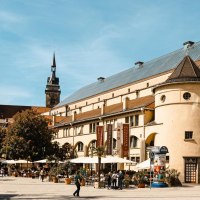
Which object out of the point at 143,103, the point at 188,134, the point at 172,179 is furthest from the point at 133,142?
the point at 172,179

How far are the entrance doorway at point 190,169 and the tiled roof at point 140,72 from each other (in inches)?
980

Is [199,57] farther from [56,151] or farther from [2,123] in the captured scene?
[2,123]

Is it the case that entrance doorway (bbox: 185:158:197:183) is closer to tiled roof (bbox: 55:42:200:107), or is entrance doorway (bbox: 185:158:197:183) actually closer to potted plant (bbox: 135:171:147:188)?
potted plant (bbox: 135:171:147:188)

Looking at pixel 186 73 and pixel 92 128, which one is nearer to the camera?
pixel 186 73

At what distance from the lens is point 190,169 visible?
49.8 metres

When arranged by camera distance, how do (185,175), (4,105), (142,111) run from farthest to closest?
1. (4,105)
2. (142,111)
3. (185,175)

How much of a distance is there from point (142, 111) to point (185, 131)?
368 inches

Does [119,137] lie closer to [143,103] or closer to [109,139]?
[109,139]

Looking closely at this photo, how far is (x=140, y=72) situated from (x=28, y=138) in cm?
3019

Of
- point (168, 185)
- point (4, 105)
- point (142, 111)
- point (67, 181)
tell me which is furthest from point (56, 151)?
point (4, 105)

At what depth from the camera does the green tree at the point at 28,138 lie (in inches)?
2670

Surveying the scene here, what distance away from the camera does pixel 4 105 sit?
183750mm

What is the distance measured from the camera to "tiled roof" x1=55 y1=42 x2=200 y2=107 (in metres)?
76.8

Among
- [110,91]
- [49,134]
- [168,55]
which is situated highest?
[168,55]
